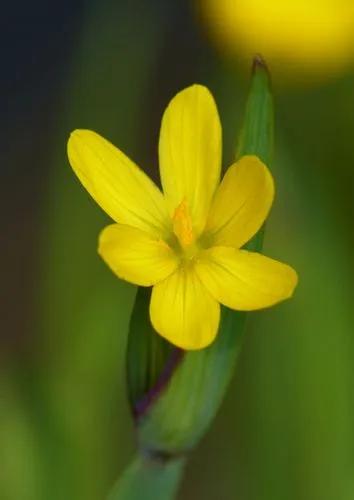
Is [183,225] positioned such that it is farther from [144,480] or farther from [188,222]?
[144,480]

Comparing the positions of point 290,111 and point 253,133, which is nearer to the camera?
point 253,133

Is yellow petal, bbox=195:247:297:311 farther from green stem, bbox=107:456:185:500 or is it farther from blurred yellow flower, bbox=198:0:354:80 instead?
blurred yellow flower, bbox=198:0:354:80

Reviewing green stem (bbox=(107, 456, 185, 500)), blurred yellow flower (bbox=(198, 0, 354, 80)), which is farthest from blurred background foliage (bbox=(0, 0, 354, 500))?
green stem (bbox=(107, 456, 185, 500))

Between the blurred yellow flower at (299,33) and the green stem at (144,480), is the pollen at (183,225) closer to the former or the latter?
the green stem at (144,480)

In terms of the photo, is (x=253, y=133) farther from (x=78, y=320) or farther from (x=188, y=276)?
(x=78, y=320)

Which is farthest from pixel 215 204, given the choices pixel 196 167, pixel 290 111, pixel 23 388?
pixel 290 111

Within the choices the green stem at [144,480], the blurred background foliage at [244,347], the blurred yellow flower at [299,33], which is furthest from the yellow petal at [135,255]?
the blurred yellow flower at [299,33]

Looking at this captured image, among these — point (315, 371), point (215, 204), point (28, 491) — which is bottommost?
point (28, 491)
